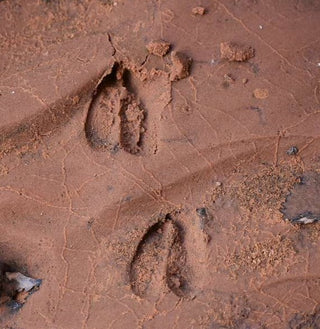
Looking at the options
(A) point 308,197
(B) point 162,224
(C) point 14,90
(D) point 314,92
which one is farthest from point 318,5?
(C) point 14,90

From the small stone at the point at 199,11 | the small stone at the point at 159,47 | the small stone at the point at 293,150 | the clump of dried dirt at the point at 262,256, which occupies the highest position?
the small stone at the point at 199,11

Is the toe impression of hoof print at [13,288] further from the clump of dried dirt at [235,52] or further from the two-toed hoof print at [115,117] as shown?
the clump of dried dirt at [235,52]

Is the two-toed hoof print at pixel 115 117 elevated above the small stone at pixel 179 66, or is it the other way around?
the small stone at pixel 179 66

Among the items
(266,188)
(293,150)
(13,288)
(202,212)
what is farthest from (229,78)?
(13,288)

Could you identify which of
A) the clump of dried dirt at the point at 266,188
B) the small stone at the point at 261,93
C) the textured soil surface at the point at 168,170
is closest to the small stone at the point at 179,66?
the textured soil surface at the point at 168,170

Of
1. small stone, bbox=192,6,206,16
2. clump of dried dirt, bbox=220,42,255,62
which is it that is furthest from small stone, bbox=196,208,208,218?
small stone, bbox=192,6,206,16

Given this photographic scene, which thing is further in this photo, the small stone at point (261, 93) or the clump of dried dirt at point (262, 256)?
the small stone at point (261, 93)
